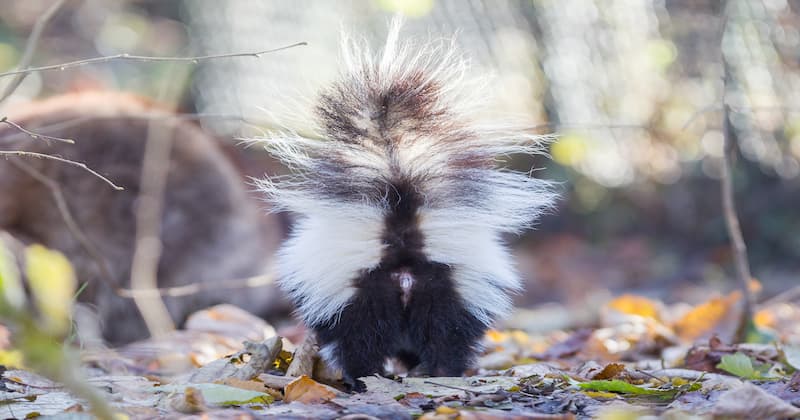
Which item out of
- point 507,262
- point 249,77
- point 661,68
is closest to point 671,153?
point 661,68

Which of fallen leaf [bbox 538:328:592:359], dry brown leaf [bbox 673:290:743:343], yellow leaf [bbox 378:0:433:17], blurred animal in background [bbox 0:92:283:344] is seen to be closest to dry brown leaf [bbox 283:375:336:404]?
fallen leaf [bbox 538:328:592:359]

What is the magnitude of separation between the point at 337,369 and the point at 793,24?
4538 mm

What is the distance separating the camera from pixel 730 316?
185 inches

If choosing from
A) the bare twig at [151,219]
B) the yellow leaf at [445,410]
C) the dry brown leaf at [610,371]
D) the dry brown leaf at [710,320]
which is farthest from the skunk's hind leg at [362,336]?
the bare twig at [151,219]

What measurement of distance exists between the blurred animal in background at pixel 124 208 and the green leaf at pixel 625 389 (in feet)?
9.92

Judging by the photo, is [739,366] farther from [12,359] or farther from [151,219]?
[151,219]

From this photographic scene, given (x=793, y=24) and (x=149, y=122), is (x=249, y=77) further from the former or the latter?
(x=793, y=24)

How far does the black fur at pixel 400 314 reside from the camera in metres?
2.79

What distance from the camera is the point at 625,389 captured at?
2.78m

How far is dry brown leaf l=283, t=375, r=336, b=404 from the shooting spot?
2641 millimetres

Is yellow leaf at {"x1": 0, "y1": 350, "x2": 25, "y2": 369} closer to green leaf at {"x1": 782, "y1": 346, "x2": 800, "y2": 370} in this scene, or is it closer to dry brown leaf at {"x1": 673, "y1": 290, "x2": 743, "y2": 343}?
green leaf at {"x1": 782, "y1": 346, "x2": 800, "y2": 370}

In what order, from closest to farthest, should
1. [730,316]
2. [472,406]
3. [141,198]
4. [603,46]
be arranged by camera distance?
[472,406]
[730,316]
[141,198]
[603,46]

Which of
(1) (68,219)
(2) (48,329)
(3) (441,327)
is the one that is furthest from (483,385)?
(1) (68,219)

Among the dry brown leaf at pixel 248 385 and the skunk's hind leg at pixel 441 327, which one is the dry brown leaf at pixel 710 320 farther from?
the dry brown leaf at pixel 248 385
